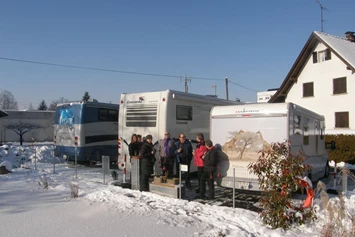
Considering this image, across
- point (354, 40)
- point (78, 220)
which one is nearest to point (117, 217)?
point (78, 220)

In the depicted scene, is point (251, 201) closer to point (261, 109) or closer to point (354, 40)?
point (261, 109)

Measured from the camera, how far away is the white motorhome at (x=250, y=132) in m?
8.27

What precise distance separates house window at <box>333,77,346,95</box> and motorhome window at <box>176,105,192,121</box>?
1595 cm

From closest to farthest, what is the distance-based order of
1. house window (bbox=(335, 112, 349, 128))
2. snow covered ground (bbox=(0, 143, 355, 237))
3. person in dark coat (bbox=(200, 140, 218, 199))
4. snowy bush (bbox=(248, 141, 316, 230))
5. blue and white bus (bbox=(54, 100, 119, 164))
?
1. snow covered ground (bbox=(0, 143, 355, 237))
2. snowy bush (bbox=(248, 141, 316, 230))
3. person in dark coat (bbox=(200, 140, 218, 199))
4. blue and white bus (bbox=(54, 100, 119, 164))
5. house window (bbox=(335, 112, 349, 128))

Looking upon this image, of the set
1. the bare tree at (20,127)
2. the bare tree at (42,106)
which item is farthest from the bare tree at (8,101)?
the bare tree at (20,127)

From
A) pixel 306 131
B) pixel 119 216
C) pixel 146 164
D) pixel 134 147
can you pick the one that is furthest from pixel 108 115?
pixel 119 216

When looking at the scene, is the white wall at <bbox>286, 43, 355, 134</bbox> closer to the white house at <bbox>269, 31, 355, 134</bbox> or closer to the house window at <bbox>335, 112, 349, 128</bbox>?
the white house at <bbox>269, 31, 355, 134</bbox>

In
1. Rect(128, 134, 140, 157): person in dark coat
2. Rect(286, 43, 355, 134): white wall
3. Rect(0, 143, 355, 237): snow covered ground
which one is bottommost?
Rect(0, 143, 355, 237): snow covered ground

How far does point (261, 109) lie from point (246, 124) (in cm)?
55

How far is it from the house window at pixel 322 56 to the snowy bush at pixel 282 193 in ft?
68.4

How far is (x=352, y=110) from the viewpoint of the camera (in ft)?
74.3

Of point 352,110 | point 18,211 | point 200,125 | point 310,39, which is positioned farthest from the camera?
point 310,39

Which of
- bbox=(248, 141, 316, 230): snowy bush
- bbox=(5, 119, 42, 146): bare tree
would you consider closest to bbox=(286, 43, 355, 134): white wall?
bbox=(248, 141, 316, 230): snowy bush

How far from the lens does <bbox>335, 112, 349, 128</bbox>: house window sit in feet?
75.7
